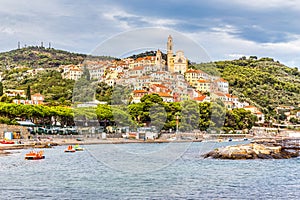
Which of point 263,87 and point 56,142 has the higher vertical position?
point 263,87

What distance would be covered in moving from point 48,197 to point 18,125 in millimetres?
27997

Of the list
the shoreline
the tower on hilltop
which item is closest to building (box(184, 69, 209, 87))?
the tower on hilltop

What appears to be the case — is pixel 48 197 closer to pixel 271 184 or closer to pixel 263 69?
pixel 271 184

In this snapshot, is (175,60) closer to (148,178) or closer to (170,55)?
(170,55)

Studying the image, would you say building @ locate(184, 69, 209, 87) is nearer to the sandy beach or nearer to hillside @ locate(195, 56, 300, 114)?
the sandy beach

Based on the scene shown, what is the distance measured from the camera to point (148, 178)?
20.1 metres

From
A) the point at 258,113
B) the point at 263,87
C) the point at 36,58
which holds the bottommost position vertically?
the point at 258,113

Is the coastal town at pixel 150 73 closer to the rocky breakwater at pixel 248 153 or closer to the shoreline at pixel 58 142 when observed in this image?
the rocky breakwater at pixel 248 153

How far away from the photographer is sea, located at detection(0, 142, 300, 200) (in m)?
16.4

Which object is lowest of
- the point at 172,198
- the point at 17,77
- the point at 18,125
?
the point at 172,198

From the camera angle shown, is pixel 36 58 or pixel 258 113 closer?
pixel 258 113

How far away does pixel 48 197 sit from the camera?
51.4 ft

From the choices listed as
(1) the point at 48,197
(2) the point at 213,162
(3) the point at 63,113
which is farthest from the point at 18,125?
(1) the point at 48,197

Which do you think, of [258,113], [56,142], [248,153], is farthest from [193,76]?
[258,113]
